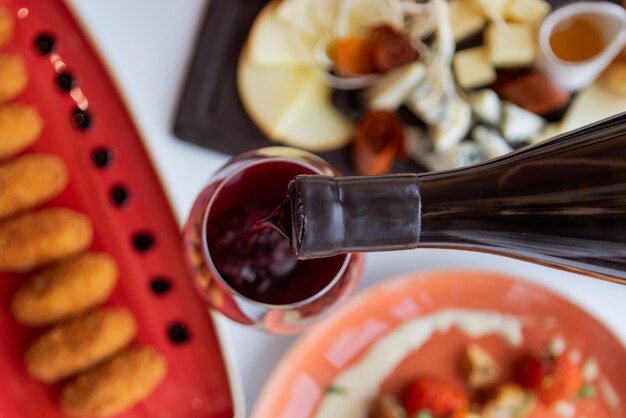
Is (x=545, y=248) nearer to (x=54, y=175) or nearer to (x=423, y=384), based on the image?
(x=423, y=384)

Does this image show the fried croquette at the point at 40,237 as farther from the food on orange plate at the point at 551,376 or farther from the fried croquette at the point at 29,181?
the food on orange plate at the point at 551,376

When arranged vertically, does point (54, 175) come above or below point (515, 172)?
above

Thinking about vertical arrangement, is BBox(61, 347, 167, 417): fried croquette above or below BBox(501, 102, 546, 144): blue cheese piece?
below

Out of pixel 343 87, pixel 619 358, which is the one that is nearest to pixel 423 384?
pixel 619 358

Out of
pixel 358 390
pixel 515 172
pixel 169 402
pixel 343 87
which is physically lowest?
pixel 358 390

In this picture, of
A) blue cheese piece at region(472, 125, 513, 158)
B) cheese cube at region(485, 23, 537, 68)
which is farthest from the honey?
blue cheese piece at region(472, 125, 513, 158)

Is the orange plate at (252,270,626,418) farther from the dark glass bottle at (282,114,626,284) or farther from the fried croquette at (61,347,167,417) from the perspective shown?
the dark glass bottle at (282,114,626,284)

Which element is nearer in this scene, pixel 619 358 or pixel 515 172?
pixel 515 172
